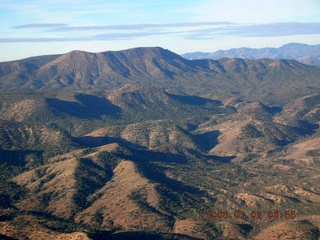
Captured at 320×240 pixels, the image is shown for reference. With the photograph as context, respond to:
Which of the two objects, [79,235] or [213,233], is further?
[213,233]

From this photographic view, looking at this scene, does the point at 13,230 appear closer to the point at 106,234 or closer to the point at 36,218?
the point at 36,218

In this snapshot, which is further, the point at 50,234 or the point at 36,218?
the point at 36,218

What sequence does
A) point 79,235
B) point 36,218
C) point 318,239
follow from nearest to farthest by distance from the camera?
point 79,235 → point 318,239 → point 36,218

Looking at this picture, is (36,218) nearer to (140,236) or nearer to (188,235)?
(140,236)

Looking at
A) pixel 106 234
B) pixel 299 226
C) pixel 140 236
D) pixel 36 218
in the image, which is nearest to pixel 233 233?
pixel 299 226

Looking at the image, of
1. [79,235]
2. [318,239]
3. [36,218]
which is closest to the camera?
[79,235]

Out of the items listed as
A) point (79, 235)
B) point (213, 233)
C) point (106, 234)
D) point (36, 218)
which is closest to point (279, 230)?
point (213, 233)

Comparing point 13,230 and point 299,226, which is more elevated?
point 13,230

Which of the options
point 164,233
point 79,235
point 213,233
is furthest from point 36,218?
point 213,233

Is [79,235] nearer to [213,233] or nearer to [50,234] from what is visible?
[50,234]

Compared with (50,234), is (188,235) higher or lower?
lower
